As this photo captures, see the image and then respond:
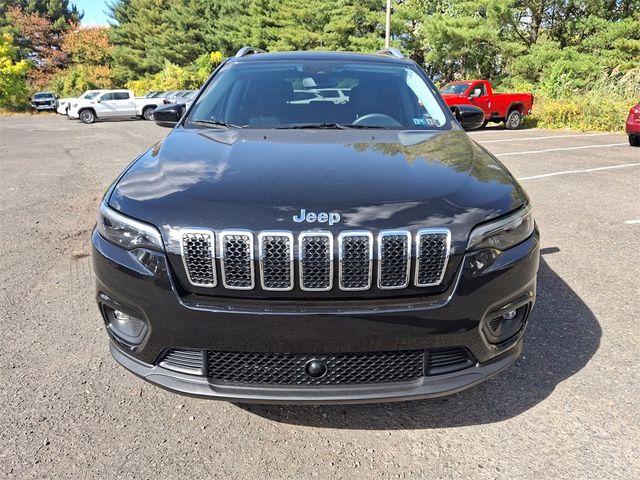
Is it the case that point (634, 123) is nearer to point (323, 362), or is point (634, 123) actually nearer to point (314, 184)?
point (314, 184)

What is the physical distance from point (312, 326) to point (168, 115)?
2500 millimetres

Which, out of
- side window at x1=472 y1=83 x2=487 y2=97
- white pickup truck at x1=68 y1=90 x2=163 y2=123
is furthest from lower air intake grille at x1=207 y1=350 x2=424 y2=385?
white pickup truck at x1=68 y1=90 x2=163 y2=123

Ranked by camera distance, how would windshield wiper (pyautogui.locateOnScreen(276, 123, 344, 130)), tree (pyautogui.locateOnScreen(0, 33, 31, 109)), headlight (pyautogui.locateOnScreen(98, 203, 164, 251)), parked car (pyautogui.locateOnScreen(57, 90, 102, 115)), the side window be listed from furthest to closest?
tree (pyautogui.locateOnScreen(0, 33, 31, 109)) < parked car (pyautogui.locateOnScreen(57, 90, 102, 115)) < the side window < windshield wiper (pyautogui.locateOnScreen(276, 123, 344, 130)) < headlight (pyautogui.locateOnScreen(98, 203, 164, 251))

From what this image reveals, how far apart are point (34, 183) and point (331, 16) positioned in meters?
34.1

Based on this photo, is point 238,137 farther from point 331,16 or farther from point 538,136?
point 331,16

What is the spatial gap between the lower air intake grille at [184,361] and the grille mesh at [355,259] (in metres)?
0.65

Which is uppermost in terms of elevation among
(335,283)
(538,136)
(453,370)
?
(335,283)

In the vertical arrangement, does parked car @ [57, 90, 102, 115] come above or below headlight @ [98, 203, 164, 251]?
below

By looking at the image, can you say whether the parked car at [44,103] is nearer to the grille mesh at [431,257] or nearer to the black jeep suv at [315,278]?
the black jeep suv at [315,278]

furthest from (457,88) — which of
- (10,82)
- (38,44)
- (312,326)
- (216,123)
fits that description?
(38,44)

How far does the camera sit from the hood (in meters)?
1.96

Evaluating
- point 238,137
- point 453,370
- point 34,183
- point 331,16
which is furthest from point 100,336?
point 331,16

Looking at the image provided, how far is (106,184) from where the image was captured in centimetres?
798

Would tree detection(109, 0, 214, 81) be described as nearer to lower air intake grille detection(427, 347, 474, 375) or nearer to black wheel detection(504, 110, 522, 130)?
black wheel detection(504, 110, 522, 130)
